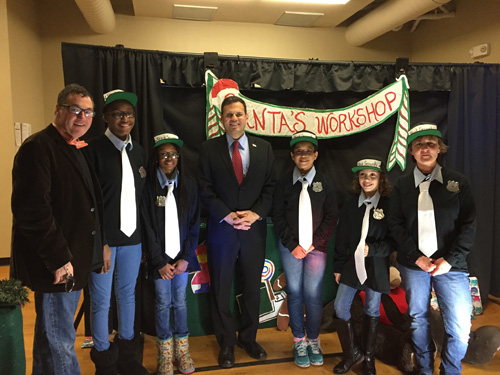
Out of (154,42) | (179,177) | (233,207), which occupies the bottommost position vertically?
(233,207)

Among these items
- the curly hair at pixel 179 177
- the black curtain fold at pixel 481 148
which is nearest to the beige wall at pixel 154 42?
the black curtain fold at pixel 481 148

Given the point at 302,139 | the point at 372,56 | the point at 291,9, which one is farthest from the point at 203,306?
the point at 372,56

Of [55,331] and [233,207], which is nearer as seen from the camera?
[55,331]

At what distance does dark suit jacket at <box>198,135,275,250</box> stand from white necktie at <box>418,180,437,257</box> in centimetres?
92

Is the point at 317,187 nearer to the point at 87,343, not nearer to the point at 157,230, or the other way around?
the point at 157,230

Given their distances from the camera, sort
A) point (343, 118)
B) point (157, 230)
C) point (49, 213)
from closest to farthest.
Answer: point (49, 213) < point (157, 230) < point (343, 118)

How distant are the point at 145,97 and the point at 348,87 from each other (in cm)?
171

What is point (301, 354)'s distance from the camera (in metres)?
2.60

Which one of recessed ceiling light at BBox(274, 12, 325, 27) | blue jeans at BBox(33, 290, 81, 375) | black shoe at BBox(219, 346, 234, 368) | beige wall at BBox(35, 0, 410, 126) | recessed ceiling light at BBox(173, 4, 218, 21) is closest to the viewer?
blue jeans at BBox(33, 290, 81, 375)

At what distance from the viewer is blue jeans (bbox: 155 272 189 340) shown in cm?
240

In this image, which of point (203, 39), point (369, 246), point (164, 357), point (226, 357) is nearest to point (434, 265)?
point (369, 246)

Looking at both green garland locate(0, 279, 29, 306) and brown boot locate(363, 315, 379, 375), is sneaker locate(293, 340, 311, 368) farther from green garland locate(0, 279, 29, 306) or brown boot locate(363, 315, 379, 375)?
green garland locate(0, 279, 29, 306)

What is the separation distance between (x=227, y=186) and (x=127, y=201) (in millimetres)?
651

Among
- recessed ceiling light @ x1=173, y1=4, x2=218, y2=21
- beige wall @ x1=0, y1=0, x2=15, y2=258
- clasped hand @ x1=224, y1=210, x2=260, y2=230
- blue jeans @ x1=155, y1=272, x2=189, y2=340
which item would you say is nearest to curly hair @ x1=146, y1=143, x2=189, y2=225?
clasped hand @ x1=224, y1=210, x2=260, y2=230
